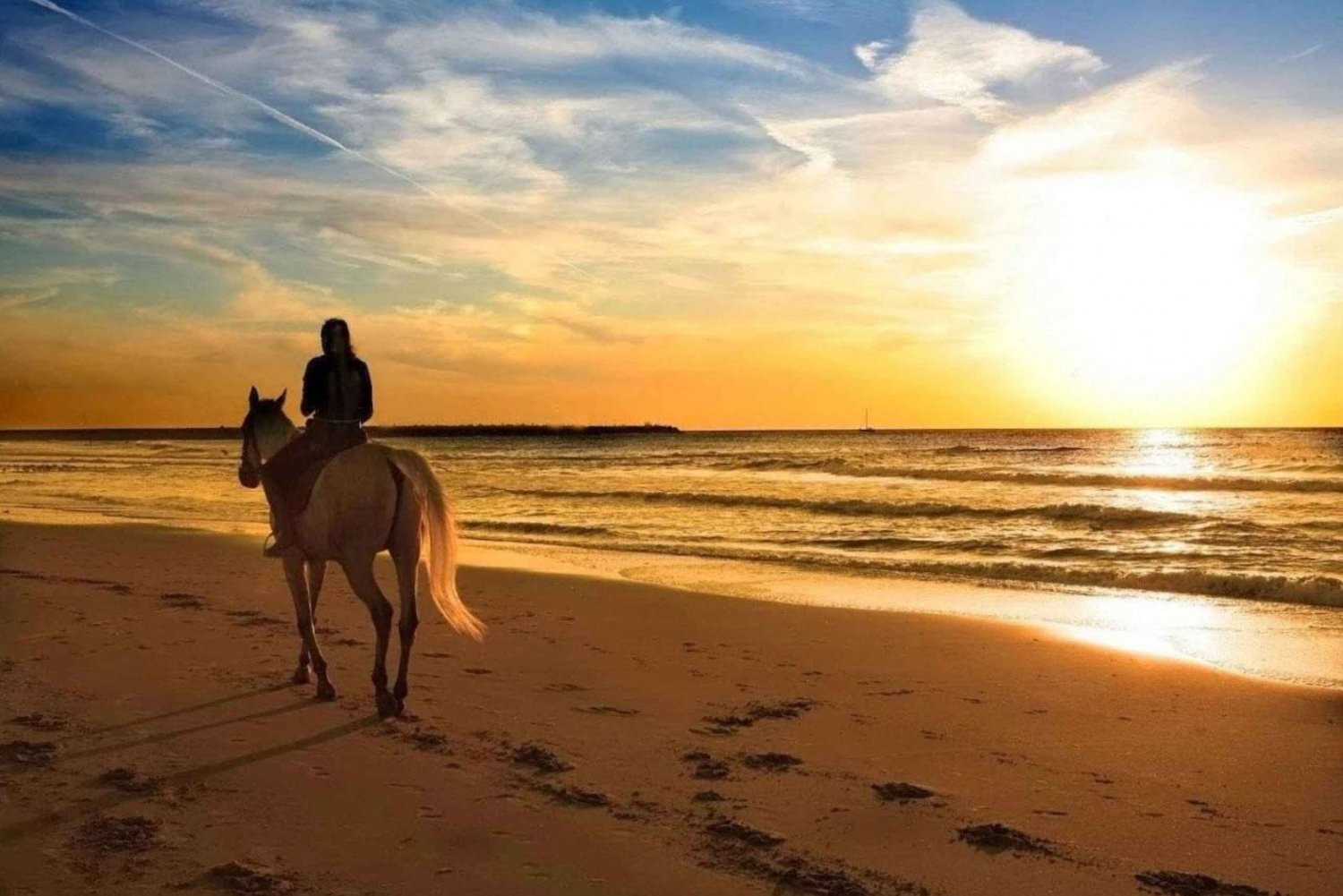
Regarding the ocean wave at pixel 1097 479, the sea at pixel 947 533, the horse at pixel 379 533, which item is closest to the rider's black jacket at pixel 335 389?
the horse at pixel 379 533

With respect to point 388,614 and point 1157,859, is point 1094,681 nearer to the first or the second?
point 1157,859

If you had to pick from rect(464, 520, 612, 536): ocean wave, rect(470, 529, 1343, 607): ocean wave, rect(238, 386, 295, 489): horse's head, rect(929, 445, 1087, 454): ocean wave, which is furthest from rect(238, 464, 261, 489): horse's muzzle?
rect(929, 445, 1087, 454): ocean wave

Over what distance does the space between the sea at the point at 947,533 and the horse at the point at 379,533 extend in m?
6.10

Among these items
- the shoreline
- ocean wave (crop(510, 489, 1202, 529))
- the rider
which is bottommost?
the shoreline

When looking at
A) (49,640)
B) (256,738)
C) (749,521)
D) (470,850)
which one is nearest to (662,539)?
(749,521)

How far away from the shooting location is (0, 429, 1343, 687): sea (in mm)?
12195

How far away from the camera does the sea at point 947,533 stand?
40.0 feet

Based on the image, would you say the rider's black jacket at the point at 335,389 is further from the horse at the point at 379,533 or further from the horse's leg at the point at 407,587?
the horse's leg at the point at 407,587

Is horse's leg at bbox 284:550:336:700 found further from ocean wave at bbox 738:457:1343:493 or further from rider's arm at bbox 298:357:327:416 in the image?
ocean wave at bbox 738:457:1343:493

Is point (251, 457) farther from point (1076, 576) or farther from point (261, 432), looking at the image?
point (1076, 576)

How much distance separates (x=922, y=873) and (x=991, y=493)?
90.1 ft

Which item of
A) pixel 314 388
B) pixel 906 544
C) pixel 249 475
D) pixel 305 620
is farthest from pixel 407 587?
pixel 906 544

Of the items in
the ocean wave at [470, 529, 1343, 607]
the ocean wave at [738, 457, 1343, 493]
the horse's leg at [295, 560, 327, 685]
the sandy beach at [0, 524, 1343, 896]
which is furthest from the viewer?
the ocean wave at [738, 457, 1343, 493]

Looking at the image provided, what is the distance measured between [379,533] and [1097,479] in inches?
1335
